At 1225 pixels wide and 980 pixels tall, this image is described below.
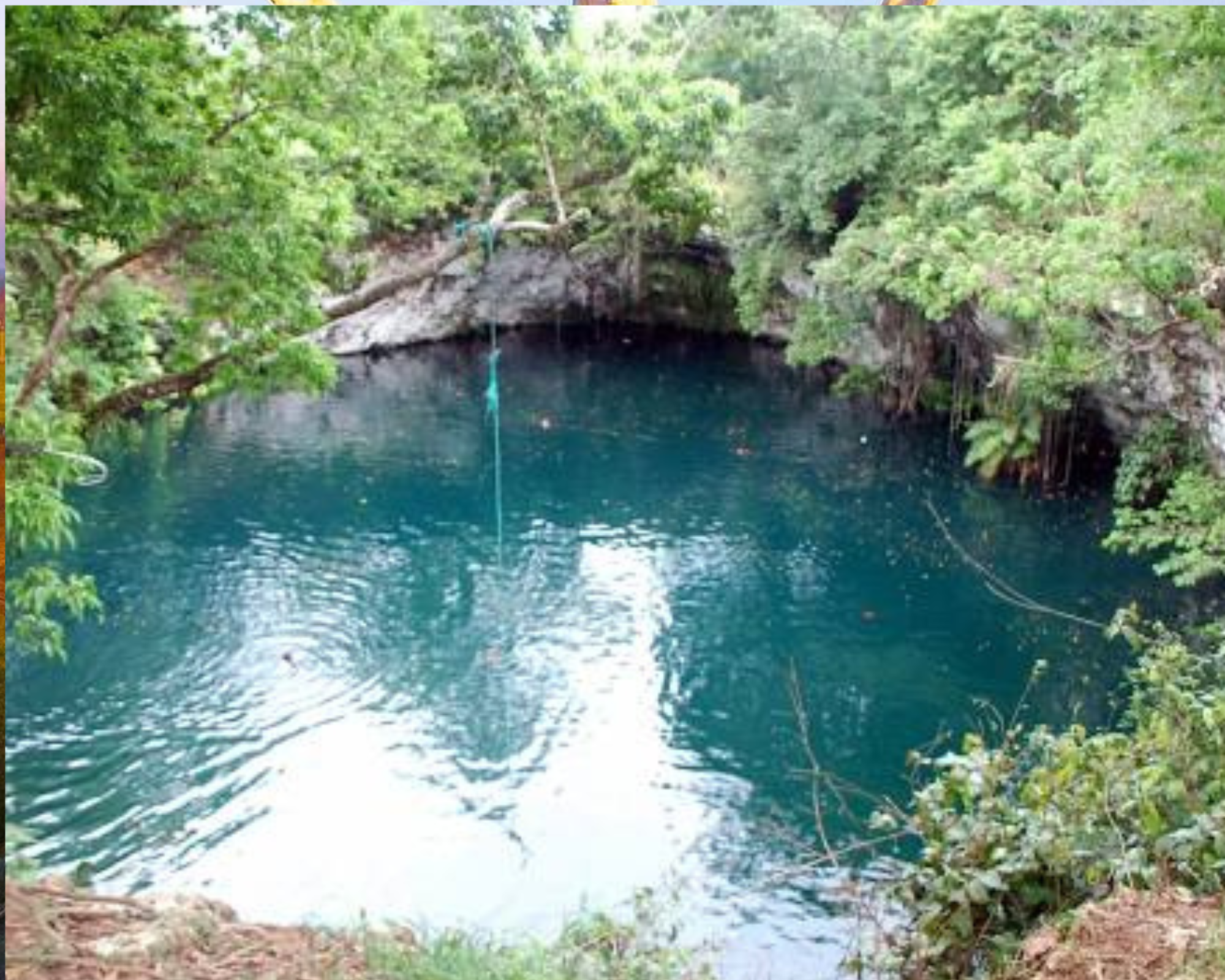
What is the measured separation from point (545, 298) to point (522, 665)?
19339mm

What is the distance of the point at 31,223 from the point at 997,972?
17.3 feet

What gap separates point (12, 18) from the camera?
4.66 meters

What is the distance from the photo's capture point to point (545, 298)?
30562 mm

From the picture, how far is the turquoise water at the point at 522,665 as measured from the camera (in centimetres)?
899

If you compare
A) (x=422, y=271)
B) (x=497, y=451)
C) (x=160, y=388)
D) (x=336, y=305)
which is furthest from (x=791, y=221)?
(x=160, y=388)

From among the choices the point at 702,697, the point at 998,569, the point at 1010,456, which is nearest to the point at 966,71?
the point at 1010,456

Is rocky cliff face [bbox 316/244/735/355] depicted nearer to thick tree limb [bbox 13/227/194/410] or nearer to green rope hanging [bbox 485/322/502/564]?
green rope hanging [bbox 485/322/502/564]

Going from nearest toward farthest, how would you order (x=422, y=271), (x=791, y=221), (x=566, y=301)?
(x=422, y=271), (x=791, y=221), (x=566, y=301)

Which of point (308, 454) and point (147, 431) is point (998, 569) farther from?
point (147, 431)

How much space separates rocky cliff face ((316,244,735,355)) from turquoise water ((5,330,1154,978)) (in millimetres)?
7285

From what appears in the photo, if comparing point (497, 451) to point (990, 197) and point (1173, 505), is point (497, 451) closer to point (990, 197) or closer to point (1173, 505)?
point (990, 197)

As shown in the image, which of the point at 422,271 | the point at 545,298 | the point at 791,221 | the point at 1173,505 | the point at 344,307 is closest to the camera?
the point at 344,307

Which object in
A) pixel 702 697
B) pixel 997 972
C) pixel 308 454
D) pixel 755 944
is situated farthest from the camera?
pixel 308 454

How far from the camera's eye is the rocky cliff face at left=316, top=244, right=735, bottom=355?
28000 mm
